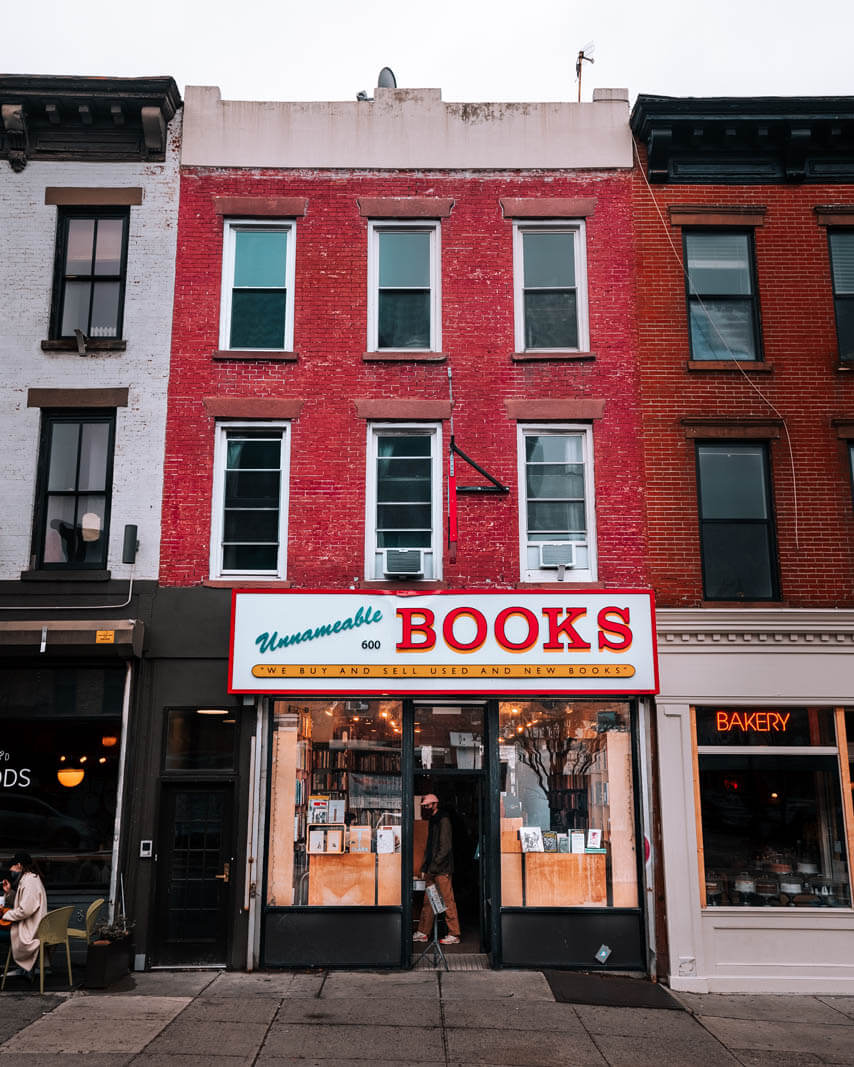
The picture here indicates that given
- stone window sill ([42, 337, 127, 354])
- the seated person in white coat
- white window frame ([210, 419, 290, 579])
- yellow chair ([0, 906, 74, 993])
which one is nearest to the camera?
yellow chair ([0, 906, 74, 993])

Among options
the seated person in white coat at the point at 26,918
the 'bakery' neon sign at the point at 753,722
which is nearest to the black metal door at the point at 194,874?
the seated person in white coat at the point at 26,918

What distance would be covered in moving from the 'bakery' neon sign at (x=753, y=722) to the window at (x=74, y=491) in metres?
8.31

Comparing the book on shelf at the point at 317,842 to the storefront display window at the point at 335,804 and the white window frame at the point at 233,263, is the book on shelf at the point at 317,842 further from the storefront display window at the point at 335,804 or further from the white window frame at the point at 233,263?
the white window frame at the point at 233,263

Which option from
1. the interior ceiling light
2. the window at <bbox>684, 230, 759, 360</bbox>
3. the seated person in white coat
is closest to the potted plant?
the seated person in white coat

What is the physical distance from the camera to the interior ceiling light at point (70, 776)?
1220cm

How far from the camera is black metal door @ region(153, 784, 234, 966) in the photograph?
38.5ft

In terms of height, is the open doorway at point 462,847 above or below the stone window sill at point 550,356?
below

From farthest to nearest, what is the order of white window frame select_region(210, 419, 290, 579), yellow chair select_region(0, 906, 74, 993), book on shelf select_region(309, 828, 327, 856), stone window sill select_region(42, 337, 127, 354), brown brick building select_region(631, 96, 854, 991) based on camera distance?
stone window sill select_region(42, 337, 127, 354) < white window frame select_region(210, 419, 290, 579) < book on shelf select_region(309, 828, 327, 856) < brown brick building select_region(631, 96, 854, 991) < yellow chair select_region(0, 906, 74, 993)

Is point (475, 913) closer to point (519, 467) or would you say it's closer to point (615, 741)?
point (615, 741)

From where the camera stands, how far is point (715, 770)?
1209 centimetres

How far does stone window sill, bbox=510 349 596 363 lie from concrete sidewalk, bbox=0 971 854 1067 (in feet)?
26.0

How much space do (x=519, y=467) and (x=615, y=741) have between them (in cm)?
385

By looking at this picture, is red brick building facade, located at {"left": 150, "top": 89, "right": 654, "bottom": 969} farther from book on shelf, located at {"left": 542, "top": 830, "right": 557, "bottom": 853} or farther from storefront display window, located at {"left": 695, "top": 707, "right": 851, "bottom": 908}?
A: storefront display window, located at {"left": 695, "top": 707, "right": 851, "bottom": 908}

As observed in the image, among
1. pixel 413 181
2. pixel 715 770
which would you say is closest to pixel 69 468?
pixel 413 181
